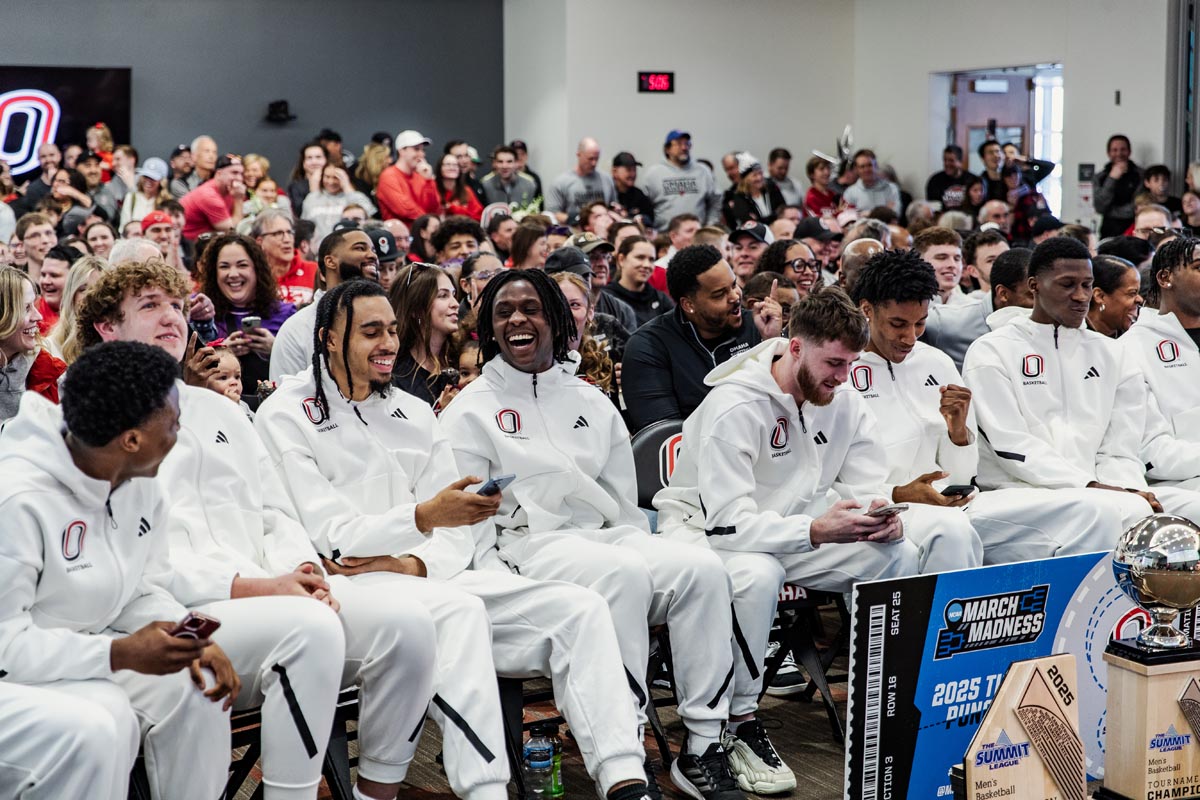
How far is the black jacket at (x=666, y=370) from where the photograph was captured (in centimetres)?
470

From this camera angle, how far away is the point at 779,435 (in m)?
3.98

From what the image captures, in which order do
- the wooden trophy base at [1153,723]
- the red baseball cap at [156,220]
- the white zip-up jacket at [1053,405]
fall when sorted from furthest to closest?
the red baseball cap at [156,220] → the white zip-up jacket at [1053,405] → the wooden trophy base at [1153,723]

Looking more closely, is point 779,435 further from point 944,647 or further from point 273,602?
point 273,602

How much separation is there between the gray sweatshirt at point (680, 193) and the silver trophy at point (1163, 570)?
1024cm

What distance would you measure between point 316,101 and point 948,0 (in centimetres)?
660

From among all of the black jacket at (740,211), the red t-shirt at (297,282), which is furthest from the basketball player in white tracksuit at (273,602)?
the black jacket at (740,211)

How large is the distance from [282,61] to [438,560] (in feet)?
38.7

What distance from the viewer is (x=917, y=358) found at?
454 centimetres

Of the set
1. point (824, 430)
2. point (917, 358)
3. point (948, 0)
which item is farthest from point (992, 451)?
point (948, 0)

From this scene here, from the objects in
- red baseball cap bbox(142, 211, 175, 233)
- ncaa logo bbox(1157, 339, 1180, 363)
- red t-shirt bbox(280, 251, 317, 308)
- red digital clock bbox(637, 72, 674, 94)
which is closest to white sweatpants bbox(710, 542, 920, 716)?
ncaa logo bbox(1157, 339, 1180, 363)

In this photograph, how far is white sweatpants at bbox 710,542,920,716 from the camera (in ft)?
12.2

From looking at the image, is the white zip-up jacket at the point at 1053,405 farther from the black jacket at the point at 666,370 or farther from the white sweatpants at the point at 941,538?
the black jacket at the point at 666,370

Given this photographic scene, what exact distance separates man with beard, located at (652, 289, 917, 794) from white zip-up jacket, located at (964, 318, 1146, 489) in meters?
0.64

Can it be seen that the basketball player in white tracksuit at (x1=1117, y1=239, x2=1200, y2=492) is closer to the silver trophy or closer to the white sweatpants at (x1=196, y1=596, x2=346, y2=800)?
the silver trophy
